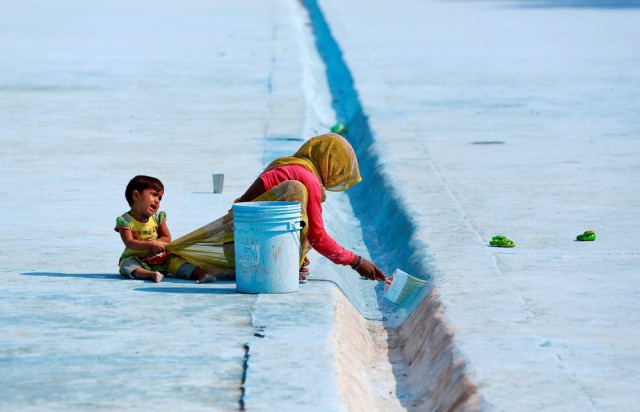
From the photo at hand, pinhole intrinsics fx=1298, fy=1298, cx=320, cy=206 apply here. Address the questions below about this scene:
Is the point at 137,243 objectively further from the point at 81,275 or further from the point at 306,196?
the point at 306,196

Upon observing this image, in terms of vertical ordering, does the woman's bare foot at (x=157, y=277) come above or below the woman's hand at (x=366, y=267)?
below

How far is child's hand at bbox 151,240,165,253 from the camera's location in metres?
7.58

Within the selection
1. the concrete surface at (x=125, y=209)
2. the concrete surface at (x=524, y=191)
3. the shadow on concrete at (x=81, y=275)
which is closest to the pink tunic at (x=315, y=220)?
the concrete surface at (x=125, y=209)

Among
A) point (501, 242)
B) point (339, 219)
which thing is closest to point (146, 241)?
point (501, 242)

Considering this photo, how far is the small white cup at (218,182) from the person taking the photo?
10516 mm

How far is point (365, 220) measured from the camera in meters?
11.8

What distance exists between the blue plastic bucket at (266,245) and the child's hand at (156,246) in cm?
60

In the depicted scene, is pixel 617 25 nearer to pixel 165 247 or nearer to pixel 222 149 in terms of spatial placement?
pixel 222 149

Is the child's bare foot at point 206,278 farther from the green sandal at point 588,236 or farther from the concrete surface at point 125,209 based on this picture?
the green sandal at point 588,236

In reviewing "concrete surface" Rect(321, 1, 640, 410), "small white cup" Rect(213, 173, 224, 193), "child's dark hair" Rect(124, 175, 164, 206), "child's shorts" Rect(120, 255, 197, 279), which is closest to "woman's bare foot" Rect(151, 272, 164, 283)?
"child's shorts" Rect(120, 255, 197, 279)

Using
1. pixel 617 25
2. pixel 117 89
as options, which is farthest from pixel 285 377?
pixel 617 25

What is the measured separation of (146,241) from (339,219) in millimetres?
3615

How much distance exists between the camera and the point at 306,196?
24.3ft

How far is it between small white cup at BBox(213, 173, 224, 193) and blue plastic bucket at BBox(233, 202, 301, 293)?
3.30 metres
